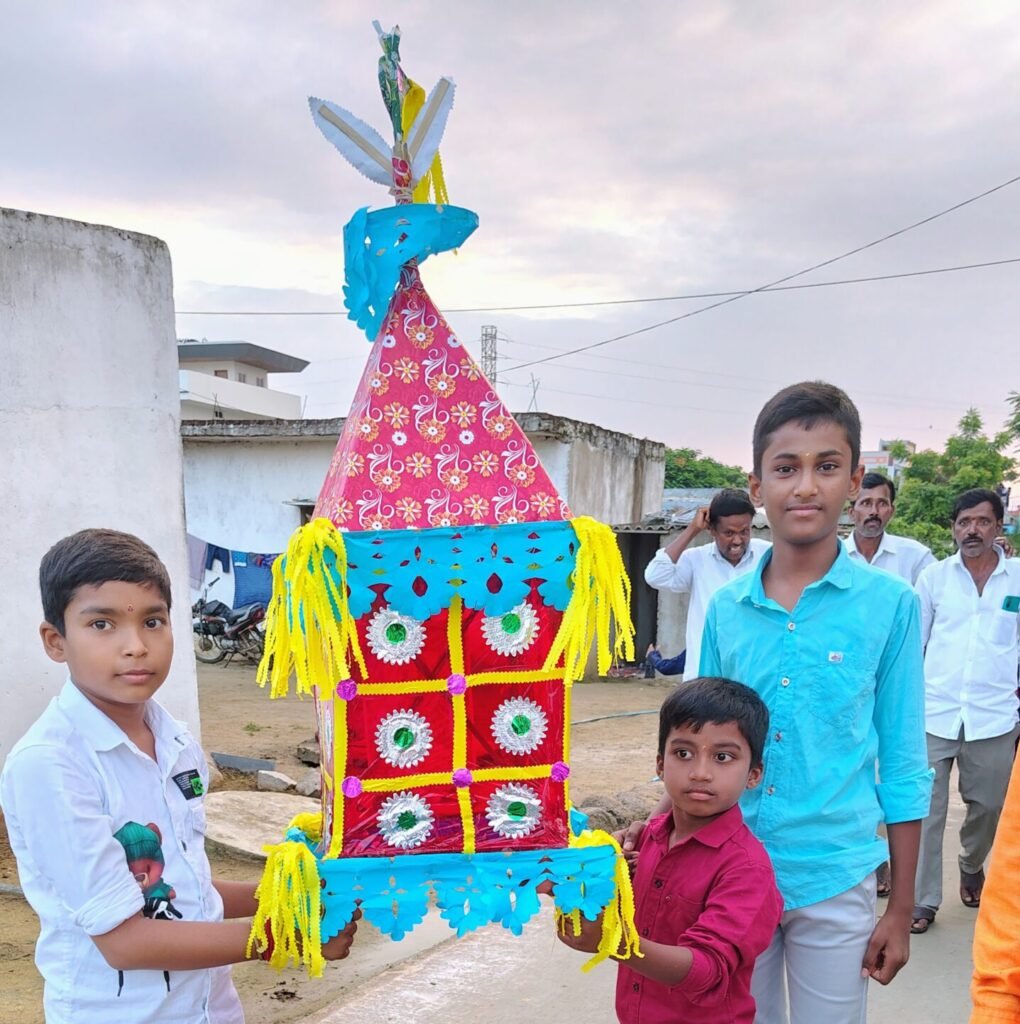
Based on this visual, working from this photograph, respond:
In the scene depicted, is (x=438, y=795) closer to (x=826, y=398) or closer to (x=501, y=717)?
(x=501, y=717)

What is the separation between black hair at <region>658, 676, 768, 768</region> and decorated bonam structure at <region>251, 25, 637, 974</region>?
0.64ft

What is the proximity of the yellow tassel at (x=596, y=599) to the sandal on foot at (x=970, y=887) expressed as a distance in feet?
10.4

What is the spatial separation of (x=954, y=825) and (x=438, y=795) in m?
4.55

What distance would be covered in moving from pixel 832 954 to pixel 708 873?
0.94 ft

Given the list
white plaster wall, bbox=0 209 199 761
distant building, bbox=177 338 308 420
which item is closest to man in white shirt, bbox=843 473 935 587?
white plaster wall, bbox=0 209 199 761

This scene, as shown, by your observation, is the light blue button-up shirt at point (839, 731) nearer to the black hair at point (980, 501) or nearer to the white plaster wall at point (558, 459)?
the black hair at point (980, 501)

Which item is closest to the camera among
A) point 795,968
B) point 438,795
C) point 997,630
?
point 438,795

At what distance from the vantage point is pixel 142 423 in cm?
520

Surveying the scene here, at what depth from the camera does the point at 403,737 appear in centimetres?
163

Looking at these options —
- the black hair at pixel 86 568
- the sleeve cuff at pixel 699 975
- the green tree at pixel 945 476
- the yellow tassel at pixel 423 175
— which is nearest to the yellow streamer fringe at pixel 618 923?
the sleeve cuff at pixel 699 975

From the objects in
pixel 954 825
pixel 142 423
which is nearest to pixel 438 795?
pixel 142 423

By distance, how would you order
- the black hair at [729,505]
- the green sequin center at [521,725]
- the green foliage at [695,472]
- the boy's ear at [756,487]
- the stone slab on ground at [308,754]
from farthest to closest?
the green foliage at [695,472]
the stone slab on ground at [308,754]
the black hair at [729,505]
the boy's ear at [756,487]
the green sequin center at [521,725]

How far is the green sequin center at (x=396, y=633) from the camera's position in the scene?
1609 millimetres

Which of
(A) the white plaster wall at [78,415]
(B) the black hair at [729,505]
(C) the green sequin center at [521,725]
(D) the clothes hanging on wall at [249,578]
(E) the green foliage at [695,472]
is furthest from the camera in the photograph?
(E) the green foliage at [695,472]
